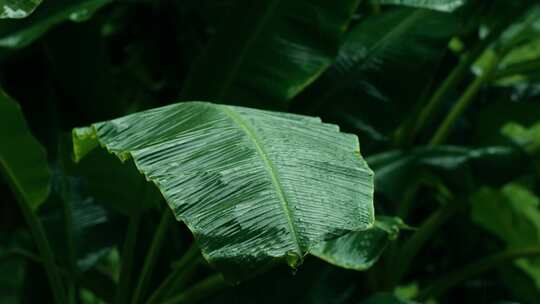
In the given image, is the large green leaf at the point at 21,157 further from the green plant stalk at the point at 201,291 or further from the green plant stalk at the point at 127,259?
the green plant stalk at the point at 201,291

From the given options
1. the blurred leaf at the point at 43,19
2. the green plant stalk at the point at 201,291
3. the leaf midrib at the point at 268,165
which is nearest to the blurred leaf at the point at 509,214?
the green plant stalk at the point at 201,291

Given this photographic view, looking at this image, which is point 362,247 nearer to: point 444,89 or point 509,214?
point 444,89

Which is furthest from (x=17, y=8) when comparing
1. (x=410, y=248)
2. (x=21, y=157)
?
(x=410, y=248)

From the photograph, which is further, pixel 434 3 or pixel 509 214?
pixel 509 214

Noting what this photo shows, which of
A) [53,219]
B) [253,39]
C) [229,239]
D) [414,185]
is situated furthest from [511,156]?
[229,239]

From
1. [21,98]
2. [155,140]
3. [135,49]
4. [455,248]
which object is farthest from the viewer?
[455,248]

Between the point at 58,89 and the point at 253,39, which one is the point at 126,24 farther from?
the point at 253,39
